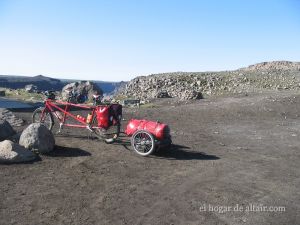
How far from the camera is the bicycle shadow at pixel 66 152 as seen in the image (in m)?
11.5

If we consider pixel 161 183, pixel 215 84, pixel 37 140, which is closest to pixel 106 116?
pixel 37 140

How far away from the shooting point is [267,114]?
22.6 m

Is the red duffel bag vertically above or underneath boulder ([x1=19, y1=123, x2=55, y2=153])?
above

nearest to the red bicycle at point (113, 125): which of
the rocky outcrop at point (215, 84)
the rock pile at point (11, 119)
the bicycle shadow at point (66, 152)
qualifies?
the bicycle shadow at point (66, 152)

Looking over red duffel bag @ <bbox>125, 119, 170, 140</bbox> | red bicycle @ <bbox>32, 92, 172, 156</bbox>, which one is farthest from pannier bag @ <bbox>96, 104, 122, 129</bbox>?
red duffel bag @ <bbox>125, 119, 170, 140</bbox>

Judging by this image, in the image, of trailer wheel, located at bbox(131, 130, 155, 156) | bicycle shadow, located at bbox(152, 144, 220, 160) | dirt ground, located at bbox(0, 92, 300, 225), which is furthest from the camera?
bicycle shadow, located at bbox(152, 144, 220, 160)

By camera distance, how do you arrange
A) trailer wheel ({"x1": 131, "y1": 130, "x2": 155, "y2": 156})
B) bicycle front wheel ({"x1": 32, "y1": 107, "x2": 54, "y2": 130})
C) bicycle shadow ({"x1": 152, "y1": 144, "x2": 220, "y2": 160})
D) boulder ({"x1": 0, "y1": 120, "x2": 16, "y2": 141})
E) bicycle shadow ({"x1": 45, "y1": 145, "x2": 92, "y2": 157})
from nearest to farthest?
1. bicycle shadow ({"x1": 45, "y1": 145, "x2": 92, "y2": 157})
2. trailer wheel ({"x1": 131, "y1": 130, "x2": 155, "y2": 156})
3. bicycle shadow ({"x1": 152, "y1": 144, "x2": 220, "y2": 160})
4. boulder ({"x1": 0, "y1": 120, "x2": 16, "y2": 141})
5. bicycle front wheel ({"x1": 32, "y1": 107, "x2": 54, "y2": 130})

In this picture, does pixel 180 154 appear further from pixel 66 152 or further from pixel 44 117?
pixel 44 117

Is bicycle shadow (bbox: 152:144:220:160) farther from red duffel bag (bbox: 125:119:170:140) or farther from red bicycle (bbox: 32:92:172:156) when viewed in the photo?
red duffel bag (bbox: 125:119:170:140)

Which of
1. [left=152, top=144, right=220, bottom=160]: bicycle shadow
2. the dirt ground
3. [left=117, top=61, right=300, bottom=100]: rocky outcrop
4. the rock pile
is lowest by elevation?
the dirt ground

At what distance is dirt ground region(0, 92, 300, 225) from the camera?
7.36 meters

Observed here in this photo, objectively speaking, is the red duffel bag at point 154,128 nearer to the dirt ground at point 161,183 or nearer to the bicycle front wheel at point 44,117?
the dirt ground at point 161,183

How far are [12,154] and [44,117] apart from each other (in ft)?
15.2

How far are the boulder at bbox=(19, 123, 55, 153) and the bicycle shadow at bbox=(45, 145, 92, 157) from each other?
0.24 metres
